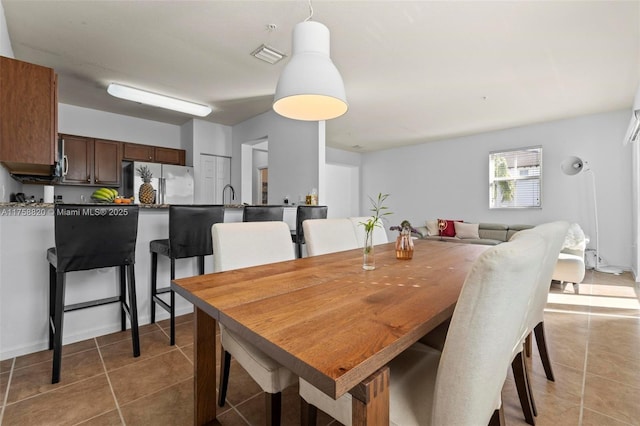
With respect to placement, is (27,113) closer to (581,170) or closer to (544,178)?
(581,170)

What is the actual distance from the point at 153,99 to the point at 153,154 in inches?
57.1

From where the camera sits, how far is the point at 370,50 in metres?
2.80

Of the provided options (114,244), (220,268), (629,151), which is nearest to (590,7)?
(220,268)

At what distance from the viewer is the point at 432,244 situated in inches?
93.1

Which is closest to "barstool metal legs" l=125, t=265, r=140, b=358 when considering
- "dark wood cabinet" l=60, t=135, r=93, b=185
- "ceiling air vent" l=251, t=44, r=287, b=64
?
"ceiling air vent" l=251, t=44, r=287, b=64

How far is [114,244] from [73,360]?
2.66 ft

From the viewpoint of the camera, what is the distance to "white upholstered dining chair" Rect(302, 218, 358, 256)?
196 cm

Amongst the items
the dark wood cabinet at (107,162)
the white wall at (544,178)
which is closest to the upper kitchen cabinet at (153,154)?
the dark wood cabinet at (107,162)

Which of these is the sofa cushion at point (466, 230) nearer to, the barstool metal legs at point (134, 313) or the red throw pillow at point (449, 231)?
the red throw pillow at point (449, 231)

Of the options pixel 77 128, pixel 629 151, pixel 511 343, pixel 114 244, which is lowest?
pixel 511 343

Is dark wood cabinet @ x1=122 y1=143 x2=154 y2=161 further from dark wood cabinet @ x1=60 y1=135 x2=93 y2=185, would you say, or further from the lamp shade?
the lamp shade

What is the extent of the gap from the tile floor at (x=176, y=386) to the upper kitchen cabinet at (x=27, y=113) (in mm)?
1417

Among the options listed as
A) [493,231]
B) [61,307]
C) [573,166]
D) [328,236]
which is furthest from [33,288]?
[573,166]

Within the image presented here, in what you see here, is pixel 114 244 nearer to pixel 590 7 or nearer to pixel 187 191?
pixel 187 191
